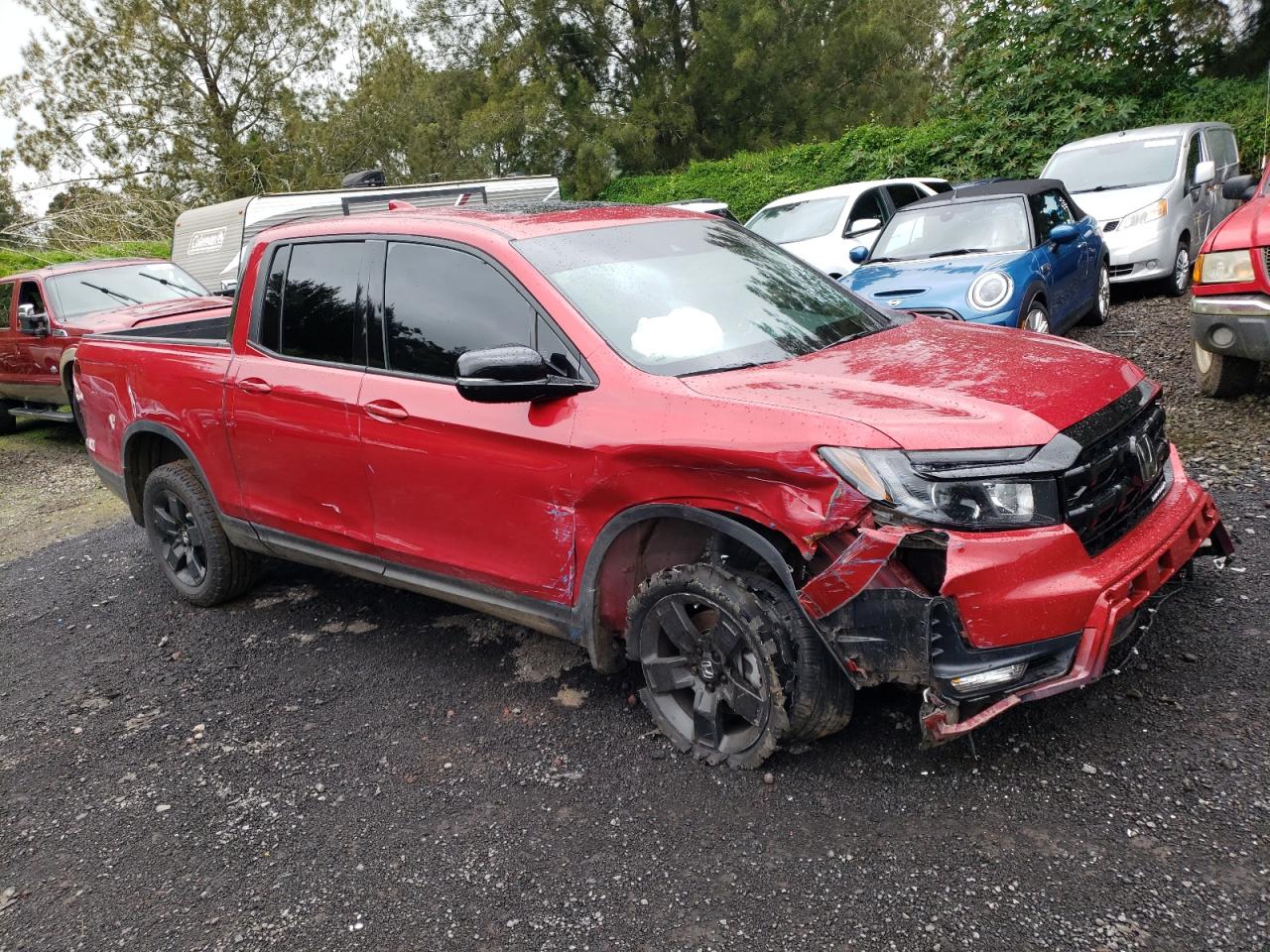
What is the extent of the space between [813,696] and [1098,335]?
7089 millimetres

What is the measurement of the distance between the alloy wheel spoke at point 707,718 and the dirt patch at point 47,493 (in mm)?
5646

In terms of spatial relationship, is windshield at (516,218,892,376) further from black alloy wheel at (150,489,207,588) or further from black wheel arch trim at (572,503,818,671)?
black alloy wheel at (150,489,207,588)

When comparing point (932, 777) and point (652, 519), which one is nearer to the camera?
point (932, 777)

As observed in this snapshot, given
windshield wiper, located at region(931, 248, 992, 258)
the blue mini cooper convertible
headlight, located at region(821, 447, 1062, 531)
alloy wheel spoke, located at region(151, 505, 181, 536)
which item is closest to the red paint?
alloy wheel spoke, located at region(151, 505, 181, 536)

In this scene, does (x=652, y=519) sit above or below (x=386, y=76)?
below

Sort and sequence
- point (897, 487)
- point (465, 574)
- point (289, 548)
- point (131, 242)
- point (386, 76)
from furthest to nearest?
point (386, 76) < point (131, 242) < point (289, 548) < point (465, 574) < point (897, 487)

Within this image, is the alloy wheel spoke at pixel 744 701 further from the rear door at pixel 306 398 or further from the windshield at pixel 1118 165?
the windshield at pixel 1118 165

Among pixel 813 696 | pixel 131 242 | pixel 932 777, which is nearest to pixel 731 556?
pixel 813 696

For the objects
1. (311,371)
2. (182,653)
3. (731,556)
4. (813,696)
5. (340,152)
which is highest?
(340,152)

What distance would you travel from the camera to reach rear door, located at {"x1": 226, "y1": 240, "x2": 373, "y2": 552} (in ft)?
13.1

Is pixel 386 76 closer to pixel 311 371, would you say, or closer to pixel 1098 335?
pixel 1098 335

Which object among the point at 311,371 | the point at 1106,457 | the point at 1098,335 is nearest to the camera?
the point at 1106,457

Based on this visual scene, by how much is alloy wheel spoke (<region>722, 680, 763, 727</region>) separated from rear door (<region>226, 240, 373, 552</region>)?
1.69m

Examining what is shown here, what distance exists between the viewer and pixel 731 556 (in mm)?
3211
